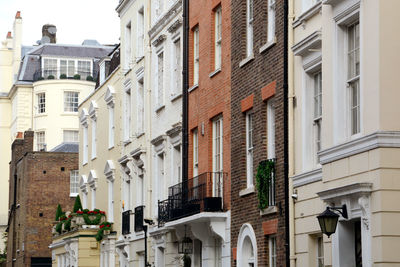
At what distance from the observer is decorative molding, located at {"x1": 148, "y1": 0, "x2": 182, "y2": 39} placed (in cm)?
3472

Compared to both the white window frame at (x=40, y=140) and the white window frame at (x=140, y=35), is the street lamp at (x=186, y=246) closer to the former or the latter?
the white window frame at (x=140, y=35)

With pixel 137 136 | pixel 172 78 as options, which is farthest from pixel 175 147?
pixel 137 136

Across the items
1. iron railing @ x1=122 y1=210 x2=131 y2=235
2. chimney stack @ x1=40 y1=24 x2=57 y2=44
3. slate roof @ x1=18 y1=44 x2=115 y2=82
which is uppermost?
chimney stack @ x1=40 y1=24 x2=57 y2=44

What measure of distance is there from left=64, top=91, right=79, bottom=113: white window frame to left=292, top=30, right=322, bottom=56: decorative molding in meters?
68.5

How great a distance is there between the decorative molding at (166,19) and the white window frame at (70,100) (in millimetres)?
52163

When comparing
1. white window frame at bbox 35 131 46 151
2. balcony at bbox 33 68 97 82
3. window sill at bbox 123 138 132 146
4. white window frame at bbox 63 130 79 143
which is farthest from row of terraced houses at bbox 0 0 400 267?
white window frame at bbox 35 131 46 151

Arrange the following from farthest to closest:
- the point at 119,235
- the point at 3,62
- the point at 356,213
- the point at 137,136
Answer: the point at 3,62
the point at 119,235
the point at 137,136
the point at 356,213

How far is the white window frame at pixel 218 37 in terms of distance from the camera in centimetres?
3023

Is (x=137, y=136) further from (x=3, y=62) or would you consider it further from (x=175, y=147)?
(x=3, y=62)

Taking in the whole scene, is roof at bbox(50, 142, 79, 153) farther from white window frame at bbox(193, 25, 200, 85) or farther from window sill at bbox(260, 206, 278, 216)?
window sill at bbox(260, 206, 278, 216)

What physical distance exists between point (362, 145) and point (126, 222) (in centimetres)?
2462

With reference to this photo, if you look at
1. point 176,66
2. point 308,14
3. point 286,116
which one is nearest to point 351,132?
point 308,14

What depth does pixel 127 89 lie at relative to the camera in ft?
139

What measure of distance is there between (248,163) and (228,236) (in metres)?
2.55
